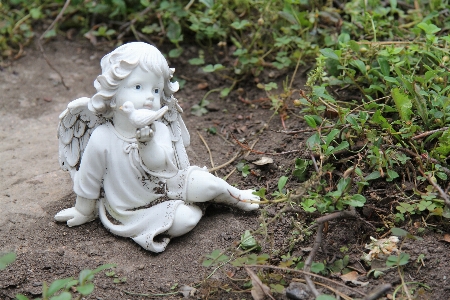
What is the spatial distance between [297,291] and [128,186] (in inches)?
38.8

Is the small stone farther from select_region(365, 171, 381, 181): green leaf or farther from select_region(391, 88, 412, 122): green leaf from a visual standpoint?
select_region(391, 88, 412, 122): green leaf

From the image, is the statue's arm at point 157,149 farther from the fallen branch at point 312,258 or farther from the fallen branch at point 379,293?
the fallen branch at point 379,293

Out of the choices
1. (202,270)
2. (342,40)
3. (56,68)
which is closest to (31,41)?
(56,68)

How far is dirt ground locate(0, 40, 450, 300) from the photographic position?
315 centimetres

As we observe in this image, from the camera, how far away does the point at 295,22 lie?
15.4 feet

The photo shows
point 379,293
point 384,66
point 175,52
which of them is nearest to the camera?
point 379,293

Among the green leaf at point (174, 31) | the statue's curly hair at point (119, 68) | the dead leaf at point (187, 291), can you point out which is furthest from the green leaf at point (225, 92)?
the dead leaf at point (187, 291)

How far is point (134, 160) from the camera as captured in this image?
3.35 metres

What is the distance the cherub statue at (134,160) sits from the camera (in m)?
3.27

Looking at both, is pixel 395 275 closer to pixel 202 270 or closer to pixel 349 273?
pixel 349 273

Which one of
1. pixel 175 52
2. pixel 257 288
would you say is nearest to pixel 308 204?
pixel 257 288

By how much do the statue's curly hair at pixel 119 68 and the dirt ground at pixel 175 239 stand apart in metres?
0.68

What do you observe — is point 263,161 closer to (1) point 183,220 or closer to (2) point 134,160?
(1) point 183,220

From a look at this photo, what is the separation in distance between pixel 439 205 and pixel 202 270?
3.83 ft
